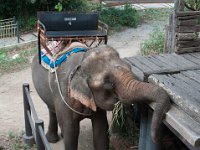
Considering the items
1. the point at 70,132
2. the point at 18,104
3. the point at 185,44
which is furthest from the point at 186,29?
the point at 18,104

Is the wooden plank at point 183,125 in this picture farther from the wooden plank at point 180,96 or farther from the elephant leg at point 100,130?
the elephant leg at point 100,130

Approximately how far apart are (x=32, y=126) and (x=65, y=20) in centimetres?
141

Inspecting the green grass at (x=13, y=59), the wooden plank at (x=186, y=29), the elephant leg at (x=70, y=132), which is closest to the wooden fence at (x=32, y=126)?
the elephant leg at (x=70, y=132)

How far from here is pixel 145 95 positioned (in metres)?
3.25

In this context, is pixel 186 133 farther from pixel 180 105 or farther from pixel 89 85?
pixel 89 85

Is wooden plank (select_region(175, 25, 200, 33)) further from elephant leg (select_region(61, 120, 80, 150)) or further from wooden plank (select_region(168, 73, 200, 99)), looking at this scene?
elephant leg (select_region(61, 120, 80, 150))

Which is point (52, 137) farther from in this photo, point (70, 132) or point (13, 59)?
point (13, 59)

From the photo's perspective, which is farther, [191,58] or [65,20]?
[191,58]

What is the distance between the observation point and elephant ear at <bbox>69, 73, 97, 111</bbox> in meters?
3.87

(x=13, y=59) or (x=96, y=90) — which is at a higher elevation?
(x=96, y=90)

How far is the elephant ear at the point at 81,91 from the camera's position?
3.87 metres

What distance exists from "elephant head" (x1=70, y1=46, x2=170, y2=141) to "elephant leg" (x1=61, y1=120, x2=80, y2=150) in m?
0.61

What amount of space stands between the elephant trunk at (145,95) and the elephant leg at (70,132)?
1.19 metres

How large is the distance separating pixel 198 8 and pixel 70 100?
4.46m
